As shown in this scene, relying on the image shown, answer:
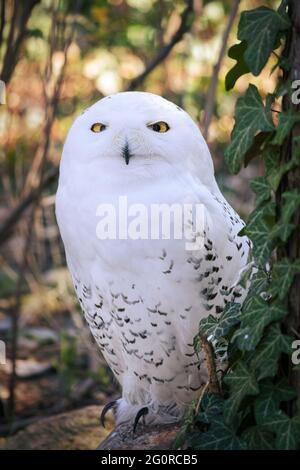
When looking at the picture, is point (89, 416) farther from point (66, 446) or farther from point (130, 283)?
point (130, 283)

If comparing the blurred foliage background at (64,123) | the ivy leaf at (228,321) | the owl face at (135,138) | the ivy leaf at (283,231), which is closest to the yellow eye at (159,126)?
the owl face at (135,138)

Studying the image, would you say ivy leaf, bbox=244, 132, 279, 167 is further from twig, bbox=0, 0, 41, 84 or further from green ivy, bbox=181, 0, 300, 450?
twig, bbox=0, 0, 41, 84

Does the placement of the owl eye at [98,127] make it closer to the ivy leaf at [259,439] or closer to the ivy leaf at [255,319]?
the ivy leaf at [255,319]

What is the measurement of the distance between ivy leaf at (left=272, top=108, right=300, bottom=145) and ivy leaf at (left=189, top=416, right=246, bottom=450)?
76cm

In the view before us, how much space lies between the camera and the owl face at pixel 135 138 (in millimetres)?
2541

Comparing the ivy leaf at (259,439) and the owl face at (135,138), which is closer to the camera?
the ivy leaf at (259,439)

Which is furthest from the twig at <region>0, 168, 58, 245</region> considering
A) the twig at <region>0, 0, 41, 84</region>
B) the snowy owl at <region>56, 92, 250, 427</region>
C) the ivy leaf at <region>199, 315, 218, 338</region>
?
the ivy leaf at <region>199, 315, 218, 338</region>

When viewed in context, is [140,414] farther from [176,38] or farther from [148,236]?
[176,38]

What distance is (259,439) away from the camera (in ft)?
6.83

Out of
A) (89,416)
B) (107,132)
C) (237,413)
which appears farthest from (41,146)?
(237,413)

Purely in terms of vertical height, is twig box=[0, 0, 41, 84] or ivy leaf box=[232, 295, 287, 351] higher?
twig box=[0, 0, 41, 84]

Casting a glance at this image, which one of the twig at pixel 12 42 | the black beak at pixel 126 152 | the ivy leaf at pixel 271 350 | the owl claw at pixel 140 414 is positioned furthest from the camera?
the twig at pixel 12 42

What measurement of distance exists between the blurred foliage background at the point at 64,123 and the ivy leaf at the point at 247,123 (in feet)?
6.58

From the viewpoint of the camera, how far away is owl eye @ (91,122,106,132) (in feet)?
8.53
